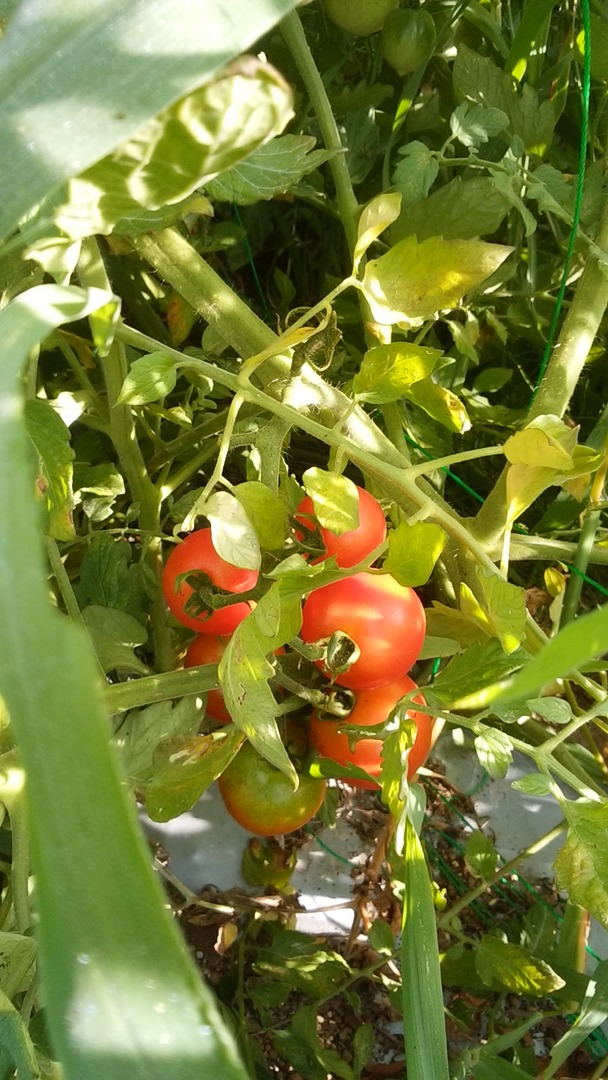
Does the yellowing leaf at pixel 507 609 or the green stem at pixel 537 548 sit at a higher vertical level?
the yellowing leaf at pixel 507 609

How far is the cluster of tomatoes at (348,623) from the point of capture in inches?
20.1

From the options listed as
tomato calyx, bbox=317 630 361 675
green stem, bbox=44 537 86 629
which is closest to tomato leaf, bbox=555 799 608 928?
tomato calyx, bbox=317 630 361 675

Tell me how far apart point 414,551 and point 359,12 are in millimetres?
466

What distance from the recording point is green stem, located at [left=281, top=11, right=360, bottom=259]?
0.60 m

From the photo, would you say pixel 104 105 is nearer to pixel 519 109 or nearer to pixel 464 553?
pixel 464 553

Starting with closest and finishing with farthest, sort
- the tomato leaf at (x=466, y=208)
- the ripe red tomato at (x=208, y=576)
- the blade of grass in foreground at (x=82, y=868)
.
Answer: the blade of grass in foreground at (x=82, y=868), the ripe red tomato at (x=208, y=576), the tomato leaf at (x=466, y=208)

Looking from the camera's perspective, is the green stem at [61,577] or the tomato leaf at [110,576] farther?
the tomato leaf at [110,576]

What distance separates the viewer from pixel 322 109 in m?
0.62

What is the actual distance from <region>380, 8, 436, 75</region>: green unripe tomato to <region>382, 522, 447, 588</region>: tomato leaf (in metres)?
0.42

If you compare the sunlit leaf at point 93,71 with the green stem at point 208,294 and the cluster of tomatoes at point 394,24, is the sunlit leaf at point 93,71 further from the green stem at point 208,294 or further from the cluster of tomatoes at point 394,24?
the cluster of tomatoes at point 394,24

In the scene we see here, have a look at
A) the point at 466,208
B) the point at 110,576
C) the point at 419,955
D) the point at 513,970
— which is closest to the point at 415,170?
the point at 466,208

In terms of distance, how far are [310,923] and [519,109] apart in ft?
2.64

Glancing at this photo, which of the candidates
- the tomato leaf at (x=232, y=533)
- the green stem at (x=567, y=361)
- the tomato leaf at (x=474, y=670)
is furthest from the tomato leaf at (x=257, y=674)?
the green stem at (x=567, y=361)

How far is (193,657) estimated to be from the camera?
0.63 metres
